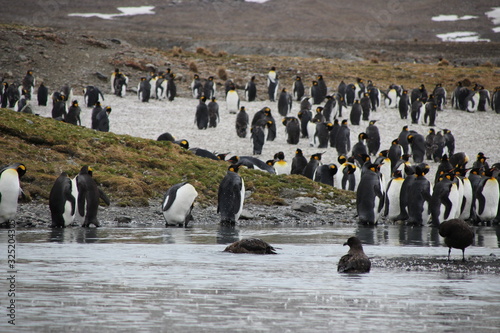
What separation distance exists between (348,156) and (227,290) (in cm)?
1792

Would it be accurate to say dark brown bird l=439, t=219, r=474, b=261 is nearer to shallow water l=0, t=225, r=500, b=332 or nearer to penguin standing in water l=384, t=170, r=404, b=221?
shallow water l=0, t=225, r=500, b=332

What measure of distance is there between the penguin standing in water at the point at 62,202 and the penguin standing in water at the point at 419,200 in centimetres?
627

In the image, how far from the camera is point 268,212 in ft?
47.2

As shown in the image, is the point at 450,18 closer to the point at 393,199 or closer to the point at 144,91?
the point at 144,91

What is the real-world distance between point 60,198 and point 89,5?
9526 cm

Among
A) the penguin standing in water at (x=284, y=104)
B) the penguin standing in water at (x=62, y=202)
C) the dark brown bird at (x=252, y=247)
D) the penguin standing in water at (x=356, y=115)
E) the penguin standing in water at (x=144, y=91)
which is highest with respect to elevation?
the penguin standing in water at (x=144, y=91)

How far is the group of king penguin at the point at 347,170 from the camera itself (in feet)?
39.1

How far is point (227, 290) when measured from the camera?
20.1ft

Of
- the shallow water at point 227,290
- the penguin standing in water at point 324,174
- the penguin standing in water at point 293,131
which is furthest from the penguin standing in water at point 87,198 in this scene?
the penguin standing in water at point 293,131

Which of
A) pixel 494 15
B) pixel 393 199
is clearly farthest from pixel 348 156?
pixel 494 15

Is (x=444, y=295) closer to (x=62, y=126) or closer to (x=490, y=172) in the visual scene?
(x=490, y=172)

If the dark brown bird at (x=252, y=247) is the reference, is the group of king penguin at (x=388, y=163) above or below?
above

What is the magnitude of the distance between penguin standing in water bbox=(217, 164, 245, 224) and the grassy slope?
1.90m

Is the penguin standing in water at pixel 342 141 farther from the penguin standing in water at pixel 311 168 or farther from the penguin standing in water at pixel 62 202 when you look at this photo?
the penguin standing in water at pixel 62 202
